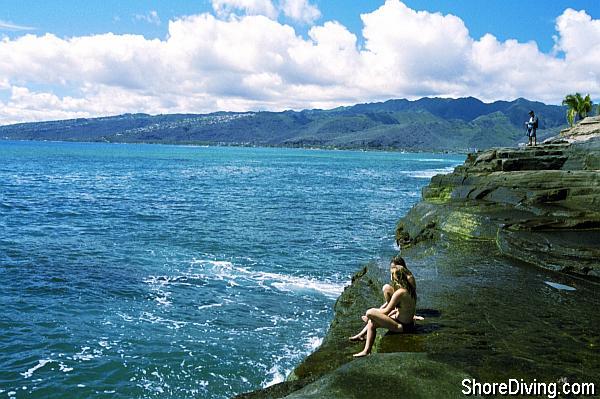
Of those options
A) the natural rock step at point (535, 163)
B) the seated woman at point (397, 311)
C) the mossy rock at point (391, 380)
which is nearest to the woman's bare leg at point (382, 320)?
the seated woman at point (397, 311)

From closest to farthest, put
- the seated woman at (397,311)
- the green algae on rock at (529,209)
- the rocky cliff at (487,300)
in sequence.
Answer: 1. the rocky cliff at (487,300)
2. the seated woman at (397,311)
3. the green algae on rock at (529,209)

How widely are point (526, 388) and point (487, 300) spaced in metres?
5.43

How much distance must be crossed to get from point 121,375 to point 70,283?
876 cm

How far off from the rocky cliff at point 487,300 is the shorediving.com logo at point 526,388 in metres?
0.14

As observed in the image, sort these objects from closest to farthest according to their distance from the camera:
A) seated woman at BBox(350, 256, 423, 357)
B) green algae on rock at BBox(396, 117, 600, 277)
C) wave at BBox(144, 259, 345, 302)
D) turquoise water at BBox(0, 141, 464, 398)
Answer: seated woman at BBox(350, 256, 423, 357) → turquoise water at BBox(0, 141, 464, 398) → green algae on rock at BBox(396, 117, 600, 277) → wave at BBox(144, 259, 345, 302)

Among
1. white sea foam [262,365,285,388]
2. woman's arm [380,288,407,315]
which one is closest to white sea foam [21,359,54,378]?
white sea foam [262,365,285,388]

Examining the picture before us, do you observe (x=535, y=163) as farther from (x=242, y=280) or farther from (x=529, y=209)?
(x=242, y=280)

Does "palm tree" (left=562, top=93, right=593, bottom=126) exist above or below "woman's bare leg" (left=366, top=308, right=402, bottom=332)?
above

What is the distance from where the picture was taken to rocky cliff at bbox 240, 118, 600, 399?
7.43 metres

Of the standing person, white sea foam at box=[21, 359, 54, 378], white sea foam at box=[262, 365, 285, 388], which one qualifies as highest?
the standing person

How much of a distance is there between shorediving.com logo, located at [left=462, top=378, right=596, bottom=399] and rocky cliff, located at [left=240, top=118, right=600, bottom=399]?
0.46ft

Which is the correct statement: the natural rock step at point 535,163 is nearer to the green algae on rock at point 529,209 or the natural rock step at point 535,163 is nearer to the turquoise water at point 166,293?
the green algae on rock at point 529,209

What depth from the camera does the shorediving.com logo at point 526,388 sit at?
6863 millimetres

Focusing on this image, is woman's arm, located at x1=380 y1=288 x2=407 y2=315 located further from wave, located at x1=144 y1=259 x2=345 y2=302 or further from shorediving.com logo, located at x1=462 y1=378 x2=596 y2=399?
wave, located at x1=144 y1=259 x2=345 y2=302
